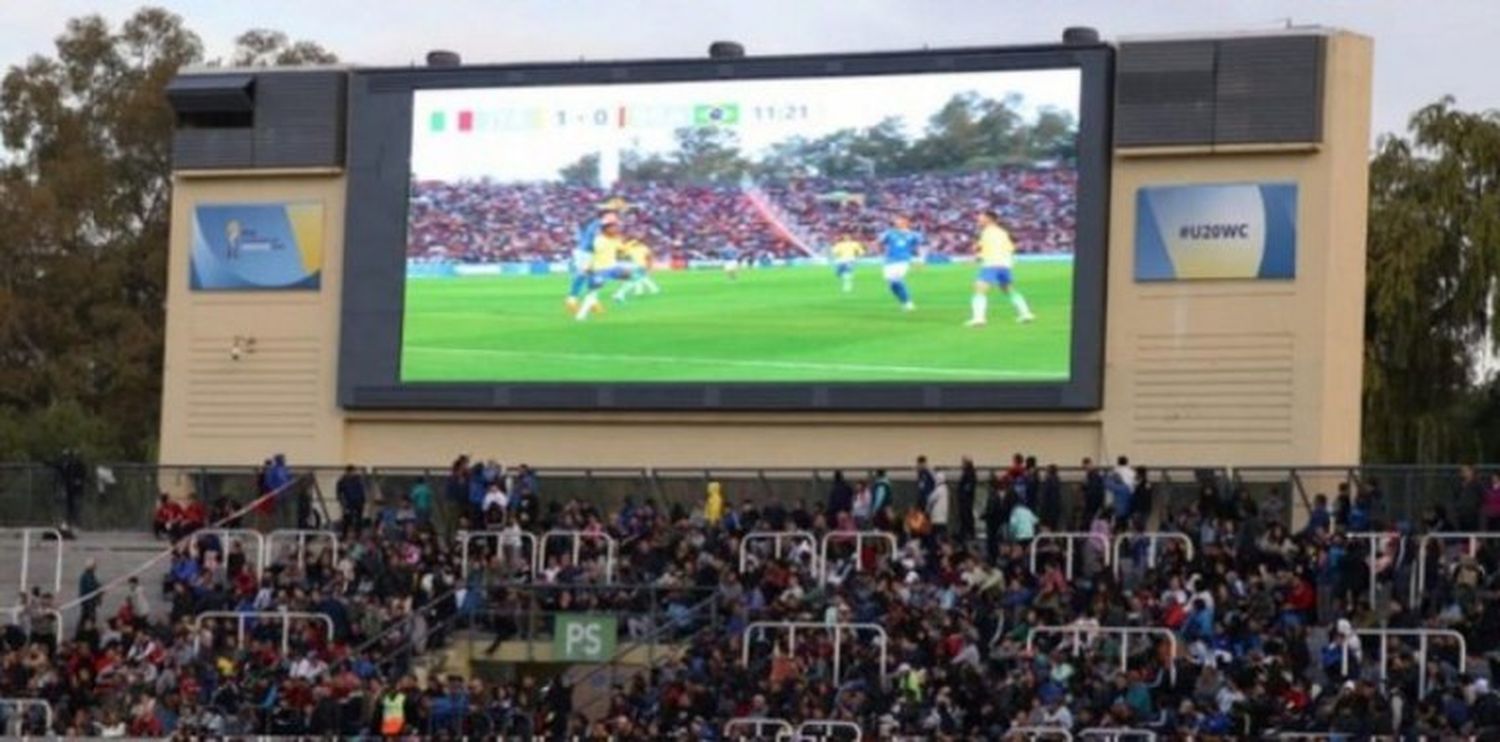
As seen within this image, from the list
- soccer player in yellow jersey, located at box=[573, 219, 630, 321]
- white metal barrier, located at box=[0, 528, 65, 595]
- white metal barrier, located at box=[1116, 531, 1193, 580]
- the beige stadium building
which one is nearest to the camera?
white metal barrier, located at box=[1116, 531, 1193, 580]

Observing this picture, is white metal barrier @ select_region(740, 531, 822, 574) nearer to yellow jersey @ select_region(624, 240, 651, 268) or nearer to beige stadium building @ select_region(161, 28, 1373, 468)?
beige stadium building @ select_region(161, 28, 1373, 468)

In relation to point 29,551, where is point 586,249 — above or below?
above

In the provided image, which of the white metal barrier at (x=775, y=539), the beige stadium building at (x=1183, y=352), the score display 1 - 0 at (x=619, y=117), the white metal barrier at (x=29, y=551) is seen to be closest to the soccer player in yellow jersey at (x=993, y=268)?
the beige stadium building at (x=1183, y=352)

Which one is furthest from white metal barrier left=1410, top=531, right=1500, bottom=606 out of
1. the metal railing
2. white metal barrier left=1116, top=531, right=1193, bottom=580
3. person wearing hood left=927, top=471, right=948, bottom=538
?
person wearing hood left=927, top=471, right=948, bottom=538

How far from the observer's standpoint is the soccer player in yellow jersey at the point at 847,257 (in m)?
44.3

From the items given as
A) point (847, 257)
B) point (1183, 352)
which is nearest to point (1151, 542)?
point (1183, 352)

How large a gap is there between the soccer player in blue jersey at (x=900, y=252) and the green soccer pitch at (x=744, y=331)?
11cm

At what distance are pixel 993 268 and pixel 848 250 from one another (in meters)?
1.75

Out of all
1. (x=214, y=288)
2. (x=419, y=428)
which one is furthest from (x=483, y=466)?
Answer: (x=214, y=288)

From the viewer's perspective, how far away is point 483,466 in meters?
44.8

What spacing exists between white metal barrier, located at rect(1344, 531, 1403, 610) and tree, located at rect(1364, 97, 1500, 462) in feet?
59.9

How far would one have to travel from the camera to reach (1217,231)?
140 ft

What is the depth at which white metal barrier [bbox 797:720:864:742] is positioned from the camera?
119 ft

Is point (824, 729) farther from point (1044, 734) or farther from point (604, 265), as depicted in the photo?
point (604, 265)
